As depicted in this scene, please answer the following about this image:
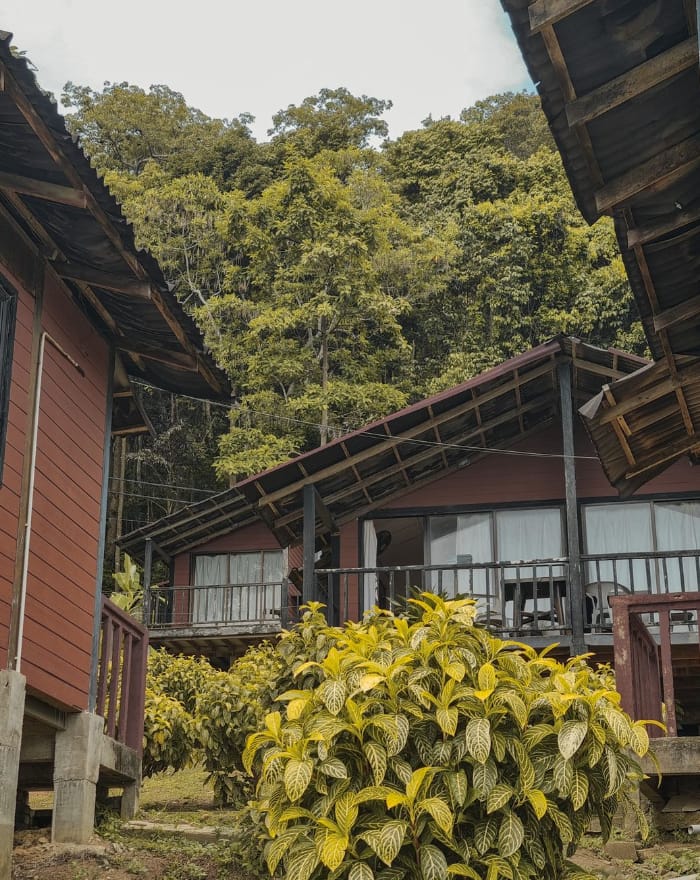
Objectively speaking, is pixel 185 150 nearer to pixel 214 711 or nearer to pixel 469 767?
pixel 214 711

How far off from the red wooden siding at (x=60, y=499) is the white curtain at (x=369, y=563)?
273 inches

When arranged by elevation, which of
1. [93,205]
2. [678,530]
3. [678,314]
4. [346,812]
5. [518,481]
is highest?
[518,481]

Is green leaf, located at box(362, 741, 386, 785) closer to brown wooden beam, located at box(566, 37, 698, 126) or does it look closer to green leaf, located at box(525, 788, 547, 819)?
green leaf, located at box(525, 788, 547, 819)

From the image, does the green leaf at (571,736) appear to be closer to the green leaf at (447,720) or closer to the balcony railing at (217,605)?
the green leaf at (447,720)

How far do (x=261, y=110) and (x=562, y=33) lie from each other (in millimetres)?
38134

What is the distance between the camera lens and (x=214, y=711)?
10.4 metres

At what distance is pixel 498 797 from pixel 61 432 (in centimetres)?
469

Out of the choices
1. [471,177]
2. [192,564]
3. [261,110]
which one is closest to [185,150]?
[261,110]

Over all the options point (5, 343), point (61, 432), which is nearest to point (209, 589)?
point (61, 432)

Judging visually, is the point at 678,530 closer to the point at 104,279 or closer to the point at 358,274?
the point at 104,279

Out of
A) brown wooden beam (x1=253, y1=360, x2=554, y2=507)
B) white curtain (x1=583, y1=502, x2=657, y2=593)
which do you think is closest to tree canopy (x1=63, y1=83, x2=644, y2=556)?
brown wooden beam (x1=253, y1=360, x2=554, y2=507)

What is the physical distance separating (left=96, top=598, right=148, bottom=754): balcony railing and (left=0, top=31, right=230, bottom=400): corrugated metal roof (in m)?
2.10

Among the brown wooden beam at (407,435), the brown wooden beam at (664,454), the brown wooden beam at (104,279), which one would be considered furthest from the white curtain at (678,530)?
the brown wooden beam at (104,279)

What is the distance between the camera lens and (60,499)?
843cm
